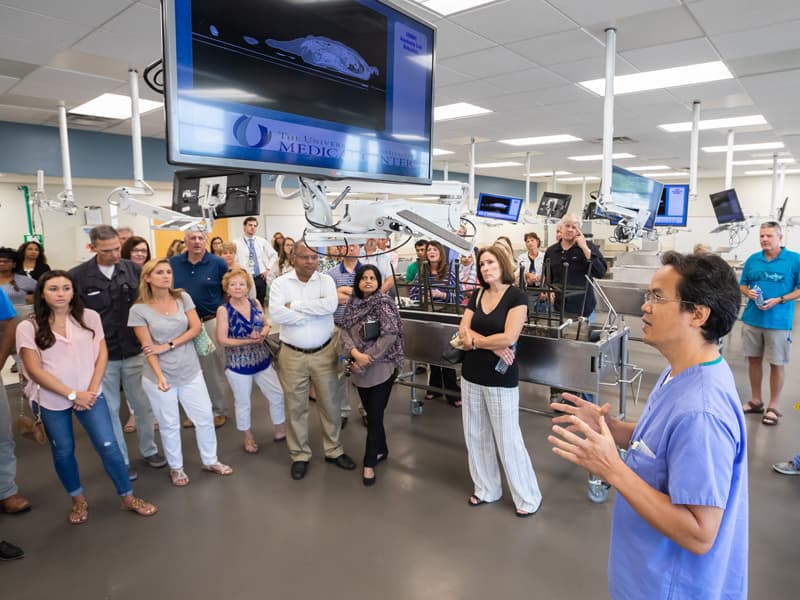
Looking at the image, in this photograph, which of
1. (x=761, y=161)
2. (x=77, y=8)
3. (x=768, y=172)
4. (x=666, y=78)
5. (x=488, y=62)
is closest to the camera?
(x=77, y=8)

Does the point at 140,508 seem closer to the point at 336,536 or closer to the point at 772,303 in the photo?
the point at 336,536

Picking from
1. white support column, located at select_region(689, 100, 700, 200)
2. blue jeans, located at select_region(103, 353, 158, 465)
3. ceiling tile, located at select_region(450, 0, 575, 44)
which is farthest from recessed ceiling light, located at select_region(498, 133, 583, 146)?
blue jeans, located at select_region(103, 353, 158, 465)

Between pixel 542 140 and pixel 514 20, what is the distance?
539 cm

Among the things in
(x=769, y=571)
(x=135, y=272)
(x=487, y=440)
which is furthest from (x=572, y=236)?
(x=135, y=272)

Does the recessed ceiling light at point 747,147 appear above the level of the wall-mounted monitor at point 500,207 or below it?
above

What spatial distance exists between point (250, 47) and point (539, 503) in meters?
2.69

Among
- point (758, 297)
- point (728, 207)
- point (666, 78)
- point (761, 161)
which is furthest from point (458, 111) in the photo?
point (761, 161)

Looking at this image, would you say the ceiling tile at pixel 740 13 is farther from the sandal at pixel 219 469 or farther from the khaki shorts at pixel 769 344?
the sandal at pixel 219 469

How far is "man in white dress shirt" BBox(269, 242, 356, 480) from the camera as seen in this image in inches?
130

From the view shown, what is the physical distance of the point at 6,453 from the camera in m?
2.84

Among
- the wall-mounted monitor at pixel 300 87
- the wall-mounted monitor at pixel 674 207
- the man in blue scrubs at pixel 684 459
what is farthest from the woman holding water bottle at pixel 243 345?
the wall-mounted monitor at pixel 674 207

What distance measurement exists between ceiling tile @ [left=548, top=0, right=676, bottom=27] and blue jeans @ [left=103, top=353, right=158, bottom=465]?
369cm

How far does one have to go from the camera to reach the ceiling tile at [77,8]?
10.9 feet

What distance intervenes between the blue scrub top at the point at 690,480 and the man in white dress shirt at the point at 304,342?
7.67ft
